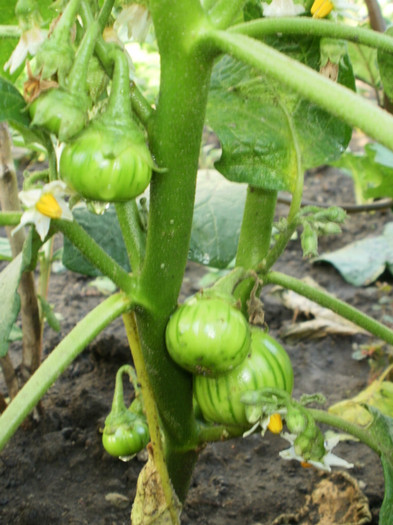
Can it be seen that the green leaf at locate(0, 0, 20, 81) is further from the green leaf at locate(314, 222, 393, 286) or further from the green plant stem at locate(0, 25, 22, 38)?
the green leaf at locate(314, 222, 393, 286)

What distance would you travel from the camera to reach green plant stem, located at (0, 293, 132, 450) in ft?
1.99

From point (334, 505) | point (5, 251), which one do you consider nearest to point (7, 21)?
point (5, 251)

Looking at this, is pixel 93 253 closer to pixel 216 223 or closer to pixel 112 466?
pixel 216 223

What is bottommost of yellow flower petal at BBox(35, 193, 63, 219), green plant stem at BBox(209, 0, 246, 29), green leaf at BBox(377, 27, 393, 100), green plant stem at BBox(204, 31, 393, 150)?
yellow flower petal at BBox(35, 193, 63, 219)

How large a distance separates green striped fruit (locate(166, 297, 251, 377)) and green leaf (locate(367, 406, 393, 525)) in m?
0.29

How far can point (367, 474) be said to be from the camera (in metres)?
1.23

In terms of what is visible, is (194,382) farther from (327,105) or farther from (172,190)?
(327,105)

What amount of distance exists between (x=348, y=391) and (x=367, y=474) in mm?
304

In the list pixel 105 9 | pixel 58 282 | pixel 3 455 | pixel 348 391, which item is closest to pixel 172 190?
pixel 105 9

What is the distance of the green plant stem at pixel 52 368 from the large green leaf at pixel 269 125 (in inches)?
10.5

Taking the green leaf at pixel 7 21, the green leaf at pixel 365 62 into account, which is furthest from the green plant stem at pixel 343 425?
the green leaf at pixel 365 62

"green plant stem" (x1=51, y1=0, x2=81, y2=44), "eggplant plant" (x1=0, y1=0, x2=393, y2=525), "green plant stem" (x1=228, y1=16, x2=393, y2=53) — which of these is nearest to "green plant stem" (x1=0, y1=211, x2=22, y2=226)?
"eggplant plant" (x1=0, y1=0, x2=393, y2=525)

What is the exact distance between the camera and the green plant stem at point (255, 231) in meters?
0.86

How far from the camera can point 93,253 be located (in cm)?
70
